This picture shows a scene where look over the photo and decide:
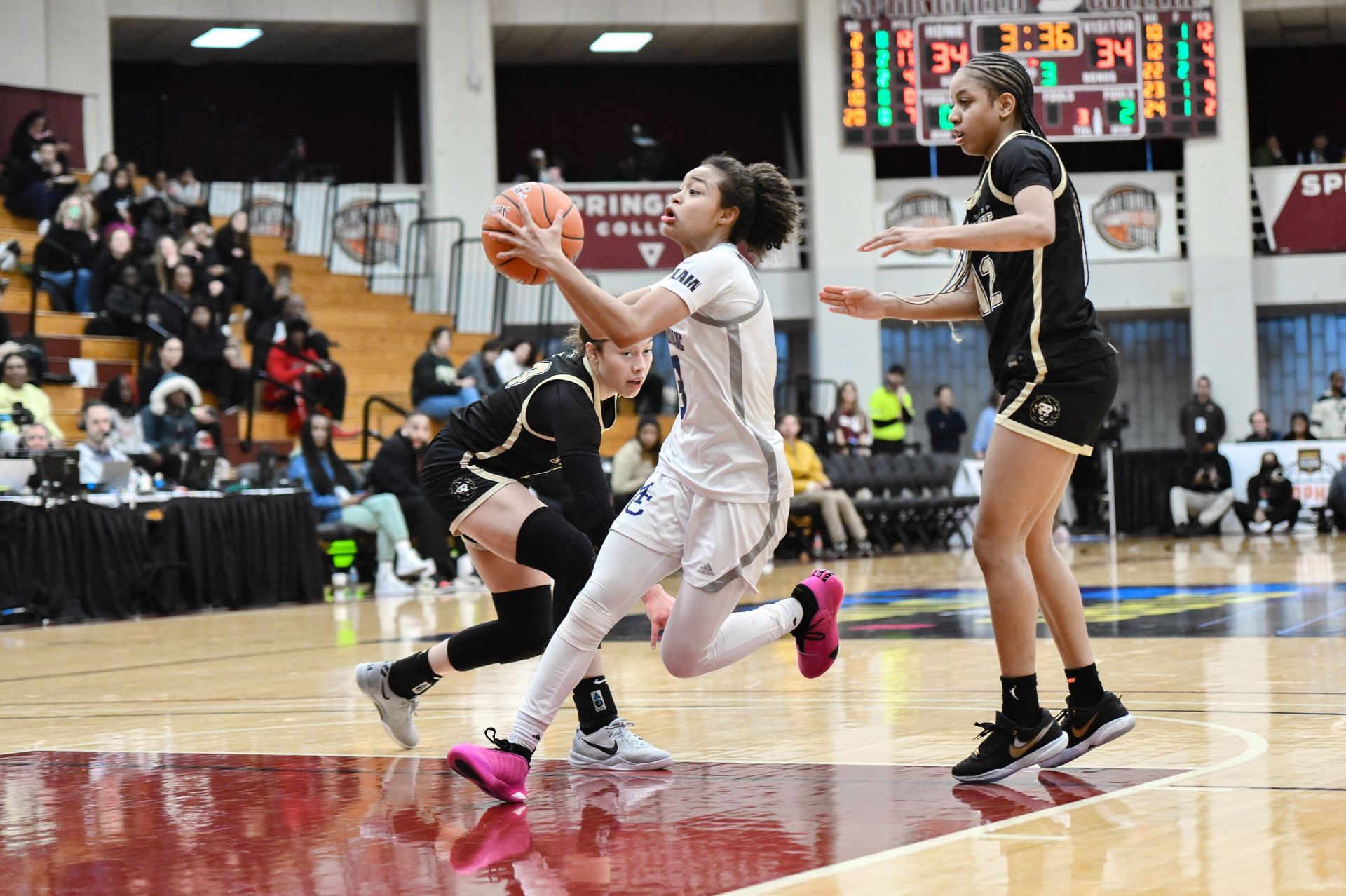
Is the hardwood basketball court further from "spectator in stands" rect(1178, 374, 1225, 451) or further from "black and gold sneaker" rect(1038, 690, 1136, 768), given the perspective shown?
"spectator in stands" rect(1178, 374, 1225, 451)

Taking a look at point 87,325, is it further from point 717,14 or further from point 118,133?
point 717,14

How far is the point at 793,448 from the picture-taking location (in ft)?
50.8

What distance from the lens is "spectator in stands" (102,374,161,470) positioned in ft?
42.1

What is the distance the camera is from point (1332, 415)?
19.9 metres

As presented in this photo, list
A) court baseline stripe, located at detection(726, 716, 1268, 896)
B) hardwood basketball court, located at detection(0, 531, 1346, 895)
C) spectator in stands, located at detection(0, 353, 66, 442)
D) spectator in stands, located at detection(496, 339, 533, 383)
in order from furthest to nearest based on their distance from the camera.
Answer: spectator in stands, located at detection(496, 339, 533, 383), spectator in stands, located at detection(0, 353, 66, 442), hardwood basketball court, located at detection(0, 531, 1346, 895), court baseline stripe, located at detection(726, 716, 1268, 896)

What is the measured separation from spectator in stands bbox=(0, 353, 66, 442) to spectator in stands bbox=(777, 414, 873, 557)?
21.4 ft

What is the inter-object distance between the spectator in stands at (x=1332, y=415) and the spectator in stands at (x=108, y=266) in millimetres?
13913

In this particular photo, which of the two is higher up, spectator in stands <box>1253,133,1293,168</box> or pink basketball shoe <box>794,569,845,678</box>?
spectator in stands <box>1253,133,1293,168</box>

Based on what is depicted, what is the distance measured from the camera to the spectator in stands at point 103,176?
16.7 m

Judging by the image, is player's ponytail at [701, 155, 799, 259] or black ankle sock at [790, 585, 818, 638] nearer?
player's ponytail at [701, 155, 799, 259]

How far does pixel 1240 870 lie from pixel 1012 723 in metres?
1.08

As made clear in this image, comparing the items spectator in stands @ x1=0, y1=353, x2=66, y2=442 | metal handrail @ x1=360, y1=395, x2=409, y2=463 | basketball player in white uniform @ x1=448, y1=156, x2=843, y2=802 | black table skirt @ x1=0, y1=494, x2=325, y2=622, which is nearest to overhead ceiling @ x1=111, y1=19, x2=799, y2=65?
metal handrail @ x1=360, y1=395, x2=409, y2=463

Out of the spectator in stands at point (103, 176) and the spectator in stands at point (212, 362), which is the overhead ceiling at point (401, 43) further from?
the spectator in stands at point (212, 362)

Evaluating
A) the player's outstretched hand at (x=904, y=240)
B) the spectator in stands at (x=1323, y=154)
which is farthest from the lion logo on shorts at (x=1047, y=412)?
the spectator in stands at (x=1323, y=154)
